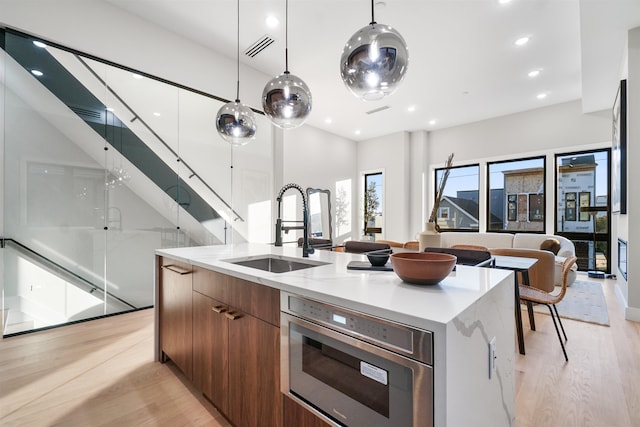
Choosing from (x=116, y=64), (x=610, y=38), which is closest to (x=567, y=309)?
(x=610, y=38)

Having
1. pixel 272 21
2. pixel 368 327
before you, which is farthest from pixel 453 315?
pixel 272 21

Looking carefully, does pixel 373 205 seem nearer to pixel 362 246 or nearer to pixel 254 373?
pixel 362 246

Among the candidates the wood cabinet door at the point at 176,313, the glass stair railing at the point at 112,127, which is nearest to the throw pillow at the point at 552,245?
the glass stair railing at the point at 112,127

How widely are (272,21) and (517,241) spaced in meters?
5.50

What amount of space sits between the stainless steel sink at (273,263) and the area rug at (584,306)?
3218 millimetres

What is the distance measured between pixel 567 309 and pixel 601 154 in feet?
12.2

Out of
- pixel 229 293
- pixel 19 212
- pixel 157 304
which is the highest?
pixel 19 212

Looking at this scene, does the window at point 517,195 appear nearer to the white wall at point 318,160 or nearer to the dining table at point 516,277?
the white wall at point 318,160

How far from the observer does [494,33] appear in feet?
11.5

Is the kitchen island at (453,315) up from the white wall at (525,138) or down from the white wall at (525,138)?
down

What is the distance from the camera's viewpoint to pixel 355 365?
941 millimetres

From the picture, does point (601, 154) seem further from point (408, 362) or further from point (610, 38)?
point (408, 362)

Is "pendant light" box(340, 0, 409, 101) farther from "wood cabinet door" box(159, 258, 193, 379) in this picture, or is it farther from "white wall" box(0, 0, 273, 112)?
"white wall" box(0, 0, 273, 112)

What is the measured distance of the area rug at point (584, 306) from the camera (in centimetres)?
317
